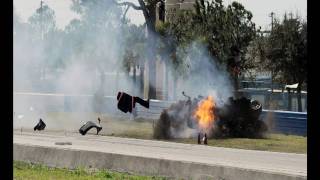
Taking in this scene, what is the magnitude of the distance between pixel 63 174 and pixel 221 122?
1067 centimetres

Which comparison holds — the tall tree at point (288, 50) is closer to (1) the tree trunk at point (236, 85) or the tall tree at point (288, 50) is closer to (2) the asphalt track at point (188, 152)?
(1) the tree trunk at point (236, 85)

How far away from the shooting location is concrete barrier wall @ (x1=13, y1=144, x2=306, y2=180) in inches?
381

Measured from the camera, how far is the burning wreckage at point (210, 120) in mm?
21062

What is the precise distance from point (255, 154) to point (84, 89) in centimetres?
1973

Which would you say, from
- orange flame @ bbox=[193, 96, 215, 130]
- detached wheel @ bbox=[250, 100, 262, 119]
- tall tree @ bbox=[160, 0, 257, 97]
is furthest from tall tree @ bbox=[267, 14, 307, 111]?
orange flame @ bbox=[193, 96, 215, 130]

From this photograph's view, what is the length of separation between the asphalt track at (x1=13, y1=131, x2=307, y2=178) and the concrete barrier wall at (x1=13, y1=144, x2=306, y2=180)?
17cm

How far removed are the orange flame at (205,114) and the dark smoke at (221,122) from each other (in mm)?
178

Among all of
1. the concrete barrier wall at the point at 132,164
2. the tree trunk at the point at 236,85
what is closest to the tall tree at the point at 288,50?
the tree trunk at the point at 236,85

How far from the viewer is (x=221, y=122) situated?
840 inches

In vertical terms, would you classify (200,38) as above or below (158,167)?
above

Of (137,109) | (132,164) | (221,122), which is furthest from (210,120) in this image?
(132,164)
